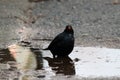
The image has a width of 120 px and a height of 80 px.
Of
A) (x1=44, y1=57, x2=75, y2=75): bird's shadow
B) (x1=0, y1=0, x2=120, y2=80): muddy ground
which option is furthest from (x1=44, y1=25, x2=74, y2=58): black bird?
(x1=0, y1=0, x2=120, y2=80): muddy ground

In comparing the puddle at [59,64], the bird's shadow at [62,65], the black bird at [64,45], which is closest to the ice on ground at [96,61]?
the puddle at [59,64]

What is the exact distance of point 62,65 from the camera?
34.5 feet

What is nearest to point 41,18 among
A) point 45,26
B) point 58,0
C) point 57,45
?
point 45,26

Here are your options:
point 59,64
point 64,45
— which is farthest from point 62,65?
point 64,45

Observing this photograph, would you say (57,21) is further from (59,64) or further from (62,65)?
(62,65)

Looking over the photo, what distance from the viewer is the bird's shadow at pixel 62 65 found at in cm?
989

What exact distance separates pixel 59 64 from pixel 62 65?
5.5 inches

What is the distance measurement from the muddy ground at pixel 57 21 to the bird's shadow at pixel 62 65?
153 cm

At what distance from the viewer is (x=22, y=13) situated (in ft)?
61.1

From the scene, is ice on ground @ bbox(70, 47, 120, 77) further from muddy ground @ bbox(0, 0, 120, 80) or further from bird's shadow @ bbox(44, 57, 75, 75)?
muddy ground @ bbox(0, 0, 120, 80)

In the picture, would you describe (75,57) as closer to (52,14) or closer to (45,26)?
(45,26)

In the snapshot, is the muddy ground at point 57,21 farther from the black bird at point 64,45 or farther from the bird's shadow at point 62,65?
the bird's shadow at point 62,65

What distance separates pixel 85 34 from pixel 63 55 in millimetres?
3182

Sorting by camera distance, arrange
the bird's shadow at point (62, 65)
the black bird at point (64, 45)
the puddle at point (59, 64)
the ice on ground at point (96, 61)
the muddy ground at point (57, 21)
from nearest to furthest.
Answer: the puddle at point (59, 64) → the ice on ground at point (96, 61) → the bird's shadow at point (62, 65) → the black bird at point (64, 45) → the muddy ground at point (57, 21)
